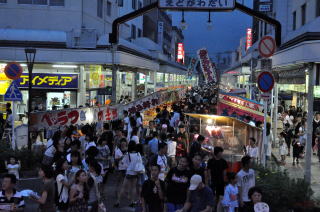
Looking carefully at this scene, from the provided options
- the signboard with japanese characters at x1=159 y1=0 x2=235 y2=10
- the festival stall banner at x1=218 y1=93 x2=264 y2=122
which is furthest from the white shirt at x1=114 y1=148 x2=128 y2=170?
the festival stall banner at x1=218 y1=93 x2=264 y2=122

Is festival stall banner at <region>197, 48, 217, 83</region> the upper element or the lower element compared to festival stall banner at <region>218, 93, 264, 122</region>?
upper

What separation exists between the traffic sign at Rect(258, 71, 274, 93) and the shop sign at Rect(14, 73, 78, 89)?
13238mm

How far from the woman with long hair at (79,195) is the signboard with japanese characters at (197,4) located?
716 cm

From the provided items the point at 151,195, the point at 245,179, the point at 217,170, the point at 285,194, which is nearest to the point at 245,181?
the point at 245,179

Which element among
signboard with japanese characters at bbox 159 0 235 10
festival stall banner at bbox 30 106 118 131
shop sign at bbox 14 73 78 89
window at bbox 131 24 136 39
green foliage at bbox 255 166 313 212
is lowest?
green foliage at bbox 255 166 313 212

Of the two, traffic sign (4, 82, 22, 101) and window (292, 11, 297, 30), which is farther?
window (292, 11, 297, 30)

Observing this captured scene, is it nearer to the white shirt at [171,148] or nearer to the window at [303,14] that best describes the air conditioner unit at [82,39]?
the white shirt at [171,148]

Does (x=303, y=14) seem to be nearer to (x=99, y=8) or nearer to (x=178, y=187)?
(x=99, y=8)

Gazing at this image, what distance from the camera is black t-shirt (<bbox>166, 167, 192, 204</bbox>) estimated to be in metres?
7.00

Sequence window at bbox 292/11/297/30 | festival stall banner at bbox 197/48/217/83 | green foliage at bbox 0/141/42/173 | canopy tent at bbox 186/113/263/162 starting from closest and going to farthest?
green foliage at bbox 0/141/42/173, canopy tent at bbox 186/113/263/162, window at bbox 292/11/297/30, festival stall banner at bbox 197/48/217/83

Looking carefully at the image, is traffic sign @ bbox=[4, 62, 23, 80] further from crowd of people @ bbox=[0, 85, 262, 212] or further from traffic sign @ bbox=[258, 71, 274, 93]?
traffic sign @ bbox=[258, 71, 274, 93]

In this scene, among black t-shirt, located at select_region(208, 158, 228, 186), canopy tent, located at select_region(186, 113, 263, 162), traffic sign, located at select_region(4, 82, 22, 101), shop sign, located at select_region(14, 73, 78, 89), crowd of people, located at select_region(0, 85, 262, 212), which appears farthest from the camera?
shop sign, located at select_region(14, 73, 78, 89)

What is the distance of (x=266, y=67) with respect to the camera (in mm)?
10969

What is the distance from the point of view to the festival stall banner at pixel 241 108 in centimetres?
1586
